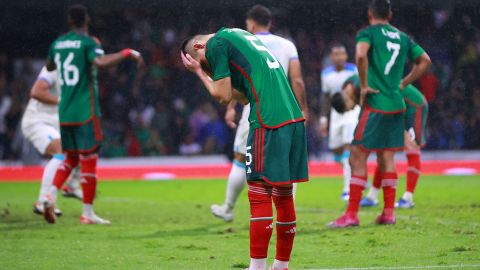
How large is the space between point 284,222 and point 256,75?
112 cm

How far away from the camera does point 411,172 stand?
496 inches

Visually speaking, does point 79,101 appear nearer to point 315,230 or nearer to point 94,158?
point 94,158

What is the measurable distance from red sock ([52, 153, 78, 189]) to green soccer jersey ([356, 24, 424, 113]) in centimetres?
368

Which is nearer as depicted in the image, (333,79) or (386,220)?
(386,220)

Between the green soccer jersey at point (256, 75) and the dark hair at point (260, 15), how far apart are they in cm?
342

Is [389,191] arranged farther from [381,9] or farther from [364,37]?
[381,9]

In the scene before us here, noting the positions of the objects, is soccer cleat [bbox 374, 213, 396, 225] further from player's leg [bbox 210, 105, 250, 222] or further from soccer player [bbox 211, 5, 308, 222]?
player's leg [bbox 210, 105, 250, 222]

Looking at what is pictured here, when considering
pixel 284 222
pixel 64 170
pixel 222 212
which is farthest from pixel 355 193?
pixel 64 170

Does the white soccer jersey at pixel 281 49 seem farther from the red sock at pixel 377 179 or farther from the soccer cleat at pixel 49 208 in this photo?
the soccer cleat at pixel 49 208

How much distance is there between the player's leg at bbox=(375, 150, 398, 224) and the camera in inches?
400

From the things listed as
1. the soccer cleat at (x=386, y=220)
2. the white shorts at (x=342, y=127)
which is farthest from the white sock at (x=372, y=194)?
the soccer cleat at (x=386, y=220)

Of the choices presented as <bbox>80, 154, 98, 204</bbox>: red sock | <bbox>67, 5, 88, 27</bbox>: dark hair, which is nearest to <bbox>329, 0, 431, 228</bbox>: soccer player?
<bbox>80, 154, 98, 204</bbox>: red sock

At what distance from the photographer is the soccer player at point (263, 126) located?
6820 mm

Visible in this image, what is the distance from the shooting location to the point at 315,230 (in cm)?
1005
